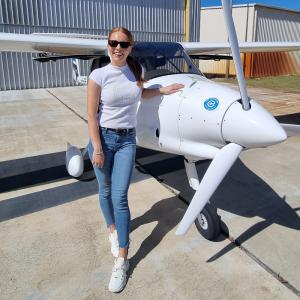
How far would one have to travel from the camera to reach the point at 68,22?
1766 centimetres

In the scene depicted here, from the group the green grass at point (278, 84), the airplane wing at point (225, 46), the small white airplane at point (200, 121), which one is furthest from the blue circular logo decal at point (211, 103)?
the green grass at point (278, 84)

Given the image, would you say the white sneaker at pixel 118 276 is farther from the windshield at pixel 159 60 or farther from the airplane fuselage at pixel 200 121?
the windshield at pixel 159 60

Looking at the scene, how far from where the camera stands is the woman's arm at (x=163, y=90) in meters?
3.14

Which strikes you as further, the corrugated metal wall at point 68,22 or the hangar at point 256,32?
the hangar at point 256,32

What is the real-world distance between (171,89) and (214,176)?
964mm

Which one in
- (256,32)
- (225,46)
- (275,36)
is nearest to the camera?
(225,46)

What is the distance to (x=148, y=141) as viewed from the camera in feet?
11.7

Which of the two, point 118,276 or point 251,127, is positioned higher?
point 251,127

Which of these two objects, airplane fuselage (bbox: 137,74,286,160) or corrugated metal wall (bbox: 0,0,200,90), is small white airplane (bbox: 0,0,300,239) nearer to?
airplane fuselage (bbox: 137,74,286,160)

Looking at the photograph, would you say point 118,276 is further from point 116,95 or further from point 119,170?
point 116,95

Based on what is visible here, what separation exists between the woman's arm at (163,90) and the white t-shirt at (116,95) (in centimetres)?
47

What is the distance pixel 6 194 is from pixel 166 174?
7.49 ft

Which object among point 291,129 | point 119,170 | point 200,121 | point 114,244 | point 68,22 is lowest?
point 114,244

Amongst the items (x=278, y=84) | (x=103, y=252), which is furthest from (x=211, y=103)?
(x=278, y=84)
